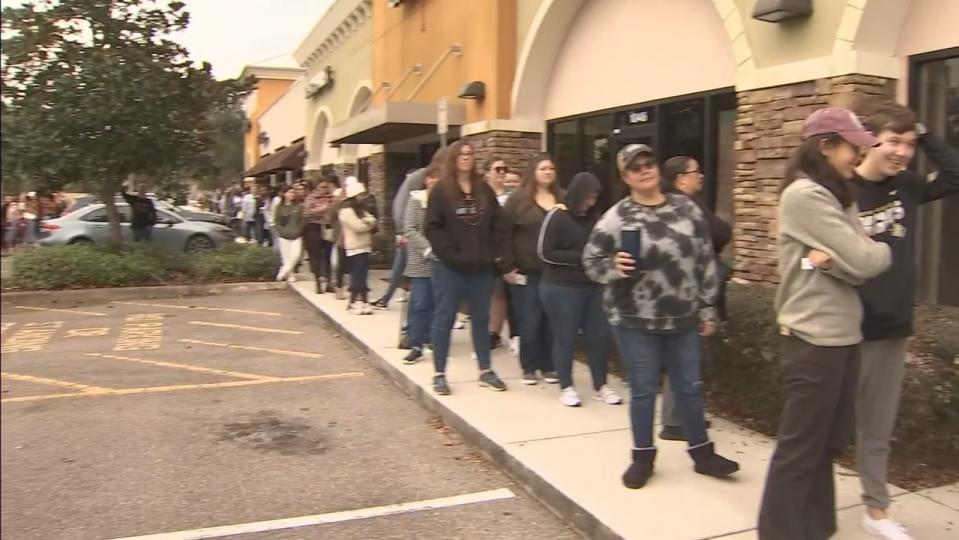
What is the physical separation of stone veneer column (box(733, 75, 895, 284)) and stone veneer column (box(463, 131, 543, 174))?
16.2ft

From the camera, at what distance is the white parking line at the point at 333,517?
3.99 metres

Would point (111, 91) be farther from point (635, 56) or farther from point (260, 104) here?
point (260, 104)

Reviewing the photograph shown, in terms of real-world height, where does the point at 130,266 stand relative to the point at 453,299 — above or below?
below

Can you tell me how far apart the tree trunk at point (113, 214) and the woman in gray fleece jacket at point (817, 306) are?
42.9 ft

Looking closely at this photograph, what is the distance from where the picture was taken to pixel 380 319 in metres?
9.88

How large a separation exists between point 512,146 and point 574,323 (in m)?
6.95

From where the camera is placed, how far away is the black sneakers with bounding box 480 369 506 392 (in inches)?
249

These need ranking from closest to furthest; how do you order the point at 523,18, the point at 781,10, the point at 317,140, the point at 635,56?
the point at 781,10 < the point at 635,56 < the point at 523,18 < the point at 317,140

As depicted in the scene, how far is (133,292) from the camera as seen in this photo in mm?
12930

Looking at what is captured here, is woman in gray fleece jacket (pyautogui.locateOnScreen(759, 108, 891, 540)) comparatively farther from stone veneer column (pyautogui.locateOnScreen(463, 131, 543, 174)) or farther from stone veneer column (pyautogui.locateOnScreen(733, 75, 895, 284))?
stone veneer column (pyautogui.locateOnScreen(463, 131, 543, 174))

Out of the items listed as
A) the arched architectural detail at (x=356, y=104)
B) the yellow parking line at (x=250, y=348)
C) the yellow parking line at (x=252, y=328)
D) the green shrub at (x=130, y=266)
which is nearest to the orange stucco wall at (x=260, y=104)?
the arched architectural detail at (x=356, y=104)

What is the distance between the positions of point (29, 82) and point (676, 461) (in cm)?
1104

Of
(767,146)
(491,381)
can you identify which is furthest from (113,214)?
(767,146)

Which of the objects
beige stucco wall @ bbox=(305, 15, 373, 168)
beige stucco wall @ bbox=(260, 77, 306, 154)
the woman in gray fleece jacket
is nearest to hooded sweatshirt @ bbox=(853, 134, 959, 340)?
the woman in gray fleece jacket
